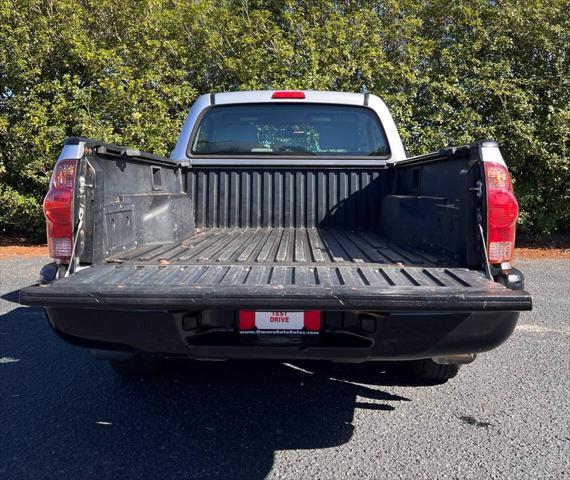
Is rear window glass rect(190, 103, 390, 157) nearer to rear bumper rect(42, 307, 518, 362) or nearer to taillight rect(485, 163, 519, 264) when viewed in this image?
taillight rect(485, 163, 519, 264)

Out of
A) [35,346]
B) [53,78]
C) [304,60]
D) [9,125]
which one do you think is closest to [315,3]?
[304,60]

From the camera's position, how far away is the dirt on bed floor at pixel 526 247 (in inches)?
357

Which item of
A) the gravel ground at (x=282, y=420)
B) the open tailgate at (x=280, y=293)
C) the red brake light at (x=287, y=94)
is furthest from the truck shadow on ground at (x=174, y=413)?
the red brake light at (x=287, y=94)

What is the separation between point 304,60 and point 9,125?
Result: 606 cm

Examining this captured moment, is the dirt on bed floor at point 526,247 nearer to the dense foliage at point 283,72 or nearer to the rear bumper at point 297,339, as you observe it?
the dense foliage at point 283,72

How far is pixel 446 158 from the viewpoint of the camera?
271cm

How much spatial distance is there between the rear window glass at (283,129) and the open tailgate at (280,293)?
7.76 ft

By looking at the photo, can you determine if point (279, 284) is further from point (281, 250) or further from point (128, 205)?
point (128, 205)

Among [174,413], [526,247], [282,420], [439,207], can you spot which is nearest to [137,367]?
[174,413]

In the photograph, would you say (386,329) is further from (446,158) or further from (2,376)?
(2,376)

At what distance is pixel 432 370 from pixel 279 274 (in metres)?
1.69

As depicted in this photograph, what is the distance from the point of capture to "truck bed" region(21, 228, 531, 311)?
6.32ft

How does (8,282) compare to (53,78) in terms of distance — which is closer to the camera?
(8,282)

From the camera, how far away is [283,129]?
4340 mm
